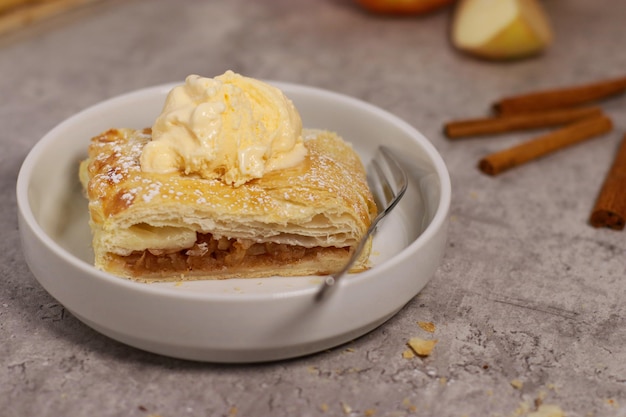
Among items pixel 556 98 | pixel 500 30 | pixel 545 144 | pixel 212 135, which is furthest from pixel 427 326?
pixel 500 30

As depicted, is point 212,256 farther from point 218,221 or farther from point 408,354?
point 408,354

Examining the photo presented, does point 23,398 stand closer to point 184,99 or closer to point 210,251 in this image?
point 210,251

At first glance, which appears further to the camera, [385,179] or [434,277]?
[385,179]

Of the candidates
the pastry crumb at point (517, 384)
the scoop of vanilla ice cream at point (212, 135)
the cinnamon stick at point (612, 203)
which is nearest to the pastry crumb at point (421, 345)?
the pastry crumb at point (517, 384)

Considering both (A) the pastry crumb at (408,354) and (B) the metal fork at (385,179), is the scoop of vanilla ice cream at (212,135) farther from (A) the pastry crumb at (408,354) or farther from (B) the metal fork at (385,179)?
(A) the pastry crumb at (408,354)

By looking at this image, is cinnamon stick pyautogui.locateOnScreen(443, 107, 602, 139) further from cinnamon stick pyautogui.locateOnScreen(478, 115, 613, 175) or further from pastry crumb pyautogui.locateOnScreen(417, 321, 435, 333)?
pastry crumb pyautogui.locateOnScreen(417, 321, 435, 333)

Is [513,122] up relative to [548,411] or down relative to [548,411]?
down
